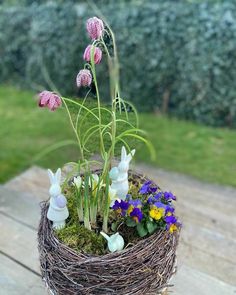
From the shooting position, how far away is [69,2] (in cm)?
361

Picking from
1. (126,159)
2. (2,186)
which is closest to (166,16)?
(2,186)

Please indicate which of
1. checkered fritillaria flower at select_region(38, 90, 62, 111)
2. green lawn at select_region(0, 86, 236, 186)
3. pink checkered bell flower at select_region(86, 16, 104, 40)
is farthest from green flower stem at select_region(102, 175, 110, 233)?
green lawn at select_region(0, 86, 236, 186)

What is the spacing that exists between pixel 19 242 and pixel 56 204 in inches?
27.9

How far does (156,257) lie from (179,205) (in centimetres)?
115

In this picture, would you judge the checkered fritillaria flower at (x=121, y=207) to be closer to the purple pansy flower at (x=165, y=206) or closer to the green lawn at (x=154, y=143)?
the purple pansy flower at (x=165, y=206)

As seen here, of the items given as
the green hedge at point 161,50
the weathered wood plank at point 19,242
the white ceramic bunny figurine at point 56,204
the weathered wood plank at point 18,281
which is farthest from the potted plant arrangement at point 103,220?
the green hedge at point 161,50

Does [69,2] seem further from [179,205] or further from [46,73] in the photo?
[179,205]

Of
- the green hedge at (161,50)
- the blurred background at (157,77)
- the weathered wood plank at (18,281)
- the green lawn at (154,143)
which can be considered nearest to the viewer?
the weathered wood plank at (18,281)

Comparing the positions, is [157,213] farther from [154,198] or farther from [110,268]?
[110,268]

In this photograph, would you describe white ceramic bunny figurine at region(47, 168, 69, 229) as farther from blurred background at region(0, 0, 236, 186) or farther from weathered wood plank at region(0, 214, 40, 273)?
blurred background at region(0, 0, 236, 186)

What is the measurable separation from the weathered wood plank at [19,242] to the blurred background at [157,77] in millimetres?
711

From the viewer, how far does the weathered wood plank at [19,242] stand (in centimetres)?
156

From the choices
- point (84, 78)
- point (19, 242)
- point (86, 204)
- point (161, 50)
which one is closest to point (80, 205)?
point (86, 204)

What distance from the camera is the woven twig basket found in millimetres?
960
